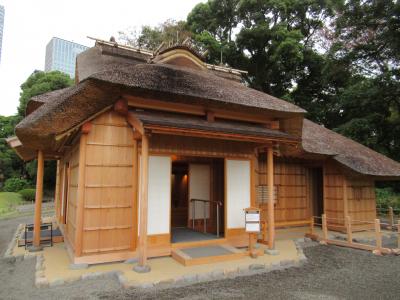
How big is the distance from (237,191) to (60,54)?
190ft

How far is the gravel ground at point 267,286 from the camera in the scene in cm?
477

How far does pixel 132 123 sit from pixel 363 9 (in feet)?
55.8

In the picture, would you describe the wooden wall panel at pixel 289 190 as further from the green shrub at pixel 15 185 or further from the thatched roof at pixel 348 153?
the green shrub at pixel 15 185

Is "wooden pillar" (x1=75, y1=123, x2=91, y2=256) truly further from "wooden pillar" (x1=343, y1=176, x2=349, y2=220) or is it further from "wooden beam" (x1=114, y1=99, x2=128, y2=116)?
"wooden pillar" (x1=343, y1=176, x2=349, y2=220)

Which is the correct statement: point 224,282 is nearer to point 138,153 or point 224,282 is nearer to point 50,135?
point 138,153

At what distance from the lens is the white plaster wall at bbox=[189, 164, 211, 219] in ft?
31.1

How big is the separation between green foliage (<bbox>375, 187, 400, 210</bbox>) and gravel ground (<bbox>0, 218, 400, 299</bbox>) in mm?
11786

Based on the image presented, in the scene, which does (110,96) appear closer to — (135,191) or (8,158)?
(135,191)

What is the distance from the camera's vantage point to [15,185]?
27.5 meters

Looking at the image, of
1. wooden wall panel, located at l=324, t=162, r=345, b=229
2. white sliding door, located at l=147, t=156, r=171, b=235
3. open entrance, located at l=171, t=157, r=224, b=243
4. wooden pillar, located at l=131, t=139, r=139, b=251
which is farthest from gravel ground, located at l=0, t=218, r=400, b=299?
wooden wall panel, located at l=324, t=162, r=345, b=229

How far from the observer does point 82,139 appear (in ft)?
20.6

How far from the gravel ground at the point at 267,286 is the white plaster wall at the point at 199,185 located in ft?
12.4

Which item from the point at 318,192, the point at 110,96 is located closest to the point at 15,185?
the point at 110,96

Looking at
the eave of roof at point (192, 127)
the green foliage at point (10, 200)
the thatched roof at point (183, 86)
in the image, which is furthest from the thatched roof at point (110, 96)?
the green foliage at point (10, 200)
